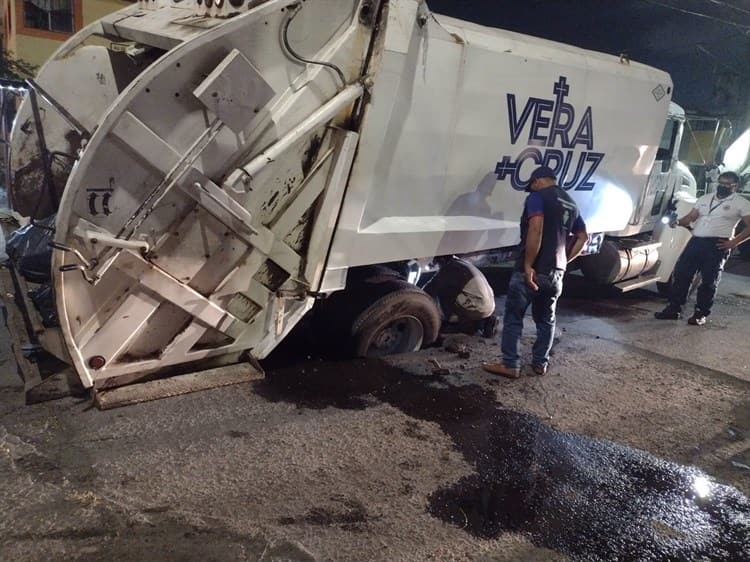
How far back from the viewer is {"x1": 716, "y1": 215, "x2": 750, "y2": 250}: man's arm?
618 cm

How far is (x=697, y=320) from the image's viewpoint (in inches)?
262

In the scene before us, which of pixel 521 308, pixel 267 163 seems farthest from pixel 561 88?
pixel 267 163

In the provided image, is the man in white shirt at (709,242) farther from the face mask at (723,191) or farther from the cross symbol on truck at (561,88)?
the cross symbol on truck at (561,88)

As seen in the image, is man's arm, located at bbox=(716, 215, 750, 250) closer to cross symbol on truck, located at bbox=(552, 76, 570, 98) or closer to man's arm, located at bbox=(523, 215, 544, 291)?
cross symbol on truck, located at bbox=(552, 76, 570, 98)

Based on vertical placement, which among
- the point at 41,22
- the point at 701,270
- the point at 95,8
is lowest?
the point at 701,270

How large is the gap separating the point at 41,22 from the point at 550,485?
19685 mm

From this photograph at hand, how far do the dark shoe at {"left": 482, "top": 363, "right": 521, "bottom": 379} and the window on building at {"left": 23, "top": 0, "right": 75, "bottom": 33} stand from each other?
1830 cm

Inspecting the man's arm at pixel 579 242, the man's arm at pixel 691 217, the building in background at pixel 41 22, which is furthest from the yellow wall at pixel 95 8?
the man's arm at pixel 579 242

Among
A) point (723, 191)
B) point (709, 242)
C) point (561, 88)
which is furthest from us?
point (709, 242)

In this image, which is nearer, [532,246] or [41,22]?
[532,246]

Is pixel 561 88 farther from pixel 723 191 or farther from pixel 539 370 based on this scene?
pixel 723 191

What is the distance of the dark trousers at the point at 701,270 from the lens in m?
6.51

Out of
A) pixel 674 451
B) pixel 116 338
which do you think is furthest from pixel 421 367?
pixel 116 338

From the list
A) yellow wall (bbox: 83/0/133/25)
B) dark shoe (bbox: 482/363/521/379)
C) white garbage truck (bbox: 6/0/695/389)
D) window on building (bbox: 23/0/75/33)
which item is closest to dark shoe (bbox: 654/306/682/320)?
white garbage truck (bbox: 6/0/695/389)
